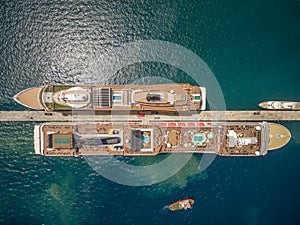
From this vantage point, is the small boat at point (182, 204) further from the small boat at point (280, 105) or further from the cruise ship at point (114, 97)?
the small boat at point (280, 105)

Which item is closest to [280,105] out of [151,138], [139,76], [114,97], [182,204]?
[151,138]

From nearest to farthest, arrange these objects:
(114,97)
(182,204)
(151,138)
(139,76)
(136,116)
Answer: (114,97) < (151,138) < (136,116) < (139,76) < (182,204)

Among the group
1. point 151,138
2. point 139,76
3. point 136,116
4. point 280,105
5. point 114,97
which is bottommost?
point 151,138

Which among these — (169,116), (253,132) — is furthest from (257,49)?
(169,116)

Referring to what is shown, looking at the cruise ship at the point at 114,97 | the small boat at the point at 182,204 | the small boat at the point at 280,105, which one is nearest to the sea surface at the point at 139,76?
the small boat at the point at 182,204

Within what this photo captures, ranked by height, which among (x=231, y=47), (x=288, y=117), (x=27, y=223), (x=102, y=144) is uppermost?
(x=231, y=47)

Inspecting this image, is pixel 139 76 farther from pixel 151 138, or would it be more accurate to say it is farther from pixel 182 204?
pixel 182 204

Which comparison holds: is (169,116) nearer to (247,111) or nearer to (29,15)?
(247,111)
